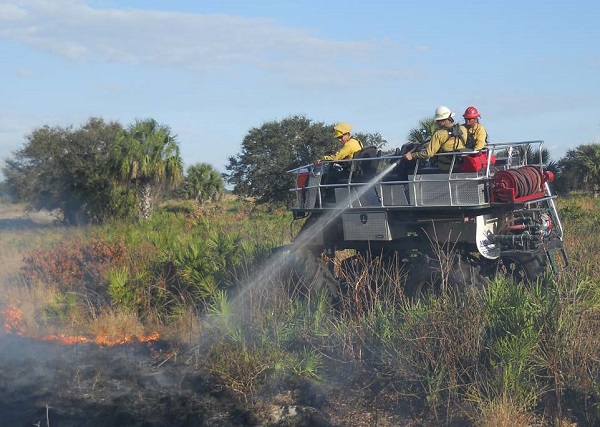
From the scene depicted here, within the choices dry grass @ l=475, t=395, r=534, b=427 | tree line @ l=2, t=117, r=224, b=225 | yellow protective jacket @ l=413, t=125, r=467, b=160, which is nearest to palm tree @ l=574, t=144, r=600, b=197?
tree line @ l=2, t=117, r=224, b=225

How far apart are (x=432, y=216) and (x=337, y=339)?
2246 mm

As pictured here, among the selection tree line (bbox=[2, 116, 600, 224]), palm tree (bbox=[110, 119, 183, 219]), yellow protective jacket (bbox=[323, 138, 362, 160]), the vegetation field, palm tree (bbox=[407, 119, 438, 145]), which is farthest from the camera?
palm tree (bbox=[110, 119, 183, 219])

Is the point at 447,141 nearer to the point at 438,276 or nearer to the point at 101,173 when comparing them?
the point at 438,276

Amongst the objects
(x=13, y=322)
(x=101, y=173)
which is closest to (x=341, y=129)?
(x=13, y=322)

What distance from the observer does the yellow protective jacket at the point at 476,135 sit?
10.4 metres

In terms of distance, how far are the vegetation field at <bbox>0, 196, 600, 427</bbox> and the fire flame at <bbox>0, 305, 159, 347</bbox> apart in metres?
0.03

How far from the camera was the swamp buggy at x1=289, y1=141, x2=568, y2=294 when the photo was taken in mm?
9656

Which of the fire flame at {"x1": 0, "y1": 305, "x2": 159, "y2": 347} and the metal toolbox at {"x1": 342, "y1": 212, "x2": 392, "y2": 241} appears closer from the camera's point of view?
the metal toolbox at {"x1": 342, "y1": 212, "x2": 392, "y2": 241}

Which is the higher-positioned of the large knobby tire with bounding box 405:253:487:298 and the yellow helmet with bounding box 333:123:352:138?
the yellow helmet with bounding box 333:123:352:138

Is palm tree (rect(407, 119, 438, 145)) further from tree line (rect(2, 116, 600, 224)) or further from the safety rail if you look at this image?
the safety rail

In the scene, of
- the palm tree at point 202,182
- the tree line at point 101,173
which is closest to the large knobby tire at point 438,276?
the tree line at point 101,173

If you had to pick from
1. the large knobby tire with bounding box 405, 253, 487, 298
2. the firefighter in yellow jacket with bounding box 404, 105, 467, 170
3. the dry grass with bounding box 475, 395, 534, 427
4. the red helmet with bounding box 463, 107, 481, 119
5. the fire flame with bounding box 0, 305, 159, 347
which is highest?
the red helmet with bounding box 463, 107, 481, 119

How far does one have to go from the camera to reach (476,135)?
10.4 m

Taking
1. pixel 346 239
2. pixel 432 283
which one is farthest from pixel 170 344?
pixel 432 283
